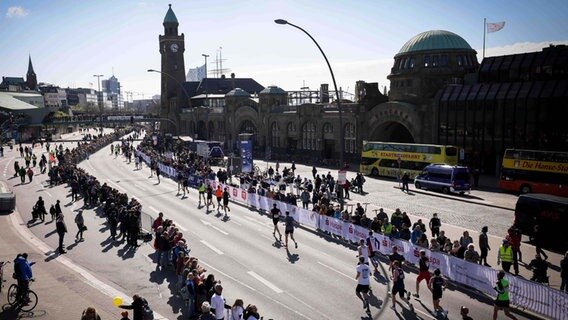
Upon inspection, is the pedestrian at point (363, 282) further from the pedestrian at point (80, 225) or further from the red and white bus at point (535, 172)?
the red and white bus at point (535, 172)

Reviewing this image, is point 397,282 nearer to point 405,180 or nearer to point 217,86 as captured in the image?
point 405,180

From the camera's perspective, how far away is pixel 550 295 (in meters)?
13.6

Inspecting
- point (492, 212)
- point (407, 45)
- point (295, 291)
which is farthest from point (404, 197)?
point (407, 45)

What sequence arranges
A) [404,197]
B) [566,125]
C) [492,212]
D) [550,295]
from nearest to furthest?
1. [550,295]
2. [492,212]
3. [404,197]
4. [566,125]

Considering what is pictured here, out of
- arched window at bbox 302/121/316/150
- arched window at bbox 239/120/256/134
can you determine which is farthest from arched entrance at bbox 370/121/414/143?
arched window at bbox 239/120/256/134

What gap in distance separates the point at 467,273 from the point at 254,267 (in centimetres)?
792

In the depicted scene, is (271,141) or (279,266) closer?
(279,266)

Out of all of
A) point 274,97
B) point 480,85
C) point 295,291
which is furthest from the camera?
point 274,97

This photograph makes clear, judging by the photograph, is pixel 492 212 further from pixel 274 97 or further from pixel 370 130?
pixel 274 97

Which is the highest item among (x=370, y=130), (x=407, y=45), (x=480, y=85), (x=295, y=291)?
(x=407, y=45)

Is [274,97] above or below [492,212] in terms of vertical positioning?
above

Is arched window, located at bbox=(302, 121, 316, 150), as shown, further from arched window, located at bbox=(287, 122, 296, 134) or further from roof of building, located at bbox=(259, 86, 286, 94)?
roof of building, located at bbox=(259, 86, 286, 94)

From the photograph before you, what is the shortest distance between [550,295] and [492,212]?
1700 centimetres

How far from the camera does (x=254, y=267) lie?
744 inches
